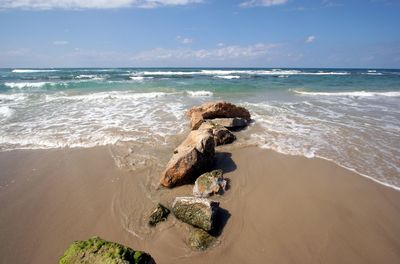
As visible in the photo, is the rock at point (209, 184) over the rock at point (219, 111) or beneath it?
beneath

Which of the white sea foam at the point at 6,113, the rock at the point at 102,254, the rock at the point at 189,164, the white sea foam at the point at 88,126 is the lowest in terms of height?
the white sea foam at the point at 6,113

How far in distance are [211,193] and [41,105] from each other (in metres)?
11.1

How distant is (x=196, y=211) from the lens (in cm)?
342

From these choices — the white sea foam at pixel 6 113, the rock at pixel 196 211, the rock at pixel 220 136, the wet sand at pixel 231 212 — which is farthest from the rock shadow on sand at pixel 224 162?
the white sea foam at pixel 6 113

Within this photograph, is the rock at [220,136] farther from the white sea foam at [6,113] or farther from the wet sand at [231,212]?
the white sea foam at [6,113]

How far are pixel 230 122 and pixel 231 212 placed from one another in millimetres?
3907

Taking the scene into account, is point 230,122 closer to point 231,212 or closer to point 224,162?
point 224,162

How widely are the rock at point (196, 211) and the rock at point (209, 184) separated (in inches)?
25.9

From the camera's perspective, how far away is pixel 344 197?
4.13 m

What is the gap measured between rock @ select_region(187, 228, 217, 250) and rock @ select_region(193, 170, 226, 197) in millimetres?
902

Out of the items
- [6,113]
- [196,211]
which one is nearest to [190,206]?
[196,211]

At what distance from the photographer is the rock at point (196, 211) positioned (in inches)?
131

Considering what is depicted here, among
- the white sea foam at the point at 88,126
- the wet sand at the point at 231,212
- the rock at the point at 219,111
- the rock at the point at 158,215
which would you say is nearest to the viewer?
the wet sand at the point at 231,212

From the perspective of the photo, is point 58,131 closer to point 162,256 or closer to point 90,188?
point 90,188
